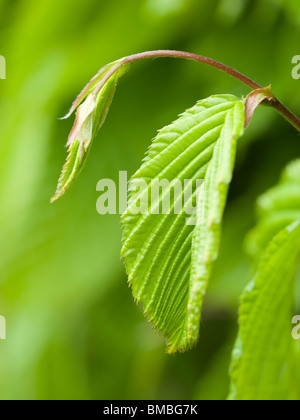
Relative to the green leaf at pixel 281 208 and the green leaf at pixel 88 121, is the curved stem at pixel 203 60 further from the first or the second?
the green leaf at pixel 281 208

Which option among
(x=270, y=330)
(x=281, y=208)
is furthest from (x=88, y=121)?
(x=281, y=208)

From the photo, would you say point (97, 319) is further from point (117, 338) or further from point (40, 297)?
point (40, 297)

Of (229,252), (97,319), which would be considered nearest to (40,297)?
(97,319)

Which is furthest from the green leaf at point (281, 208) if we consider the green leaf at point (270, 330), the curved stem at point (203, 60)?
the curved stem at point (203, 60)

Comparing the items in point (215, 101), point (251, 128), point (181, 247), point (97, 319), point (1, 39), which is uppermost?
point (1, 39)

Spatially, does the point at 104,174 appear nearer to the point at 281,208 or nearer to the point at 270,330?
the point at 281,208
